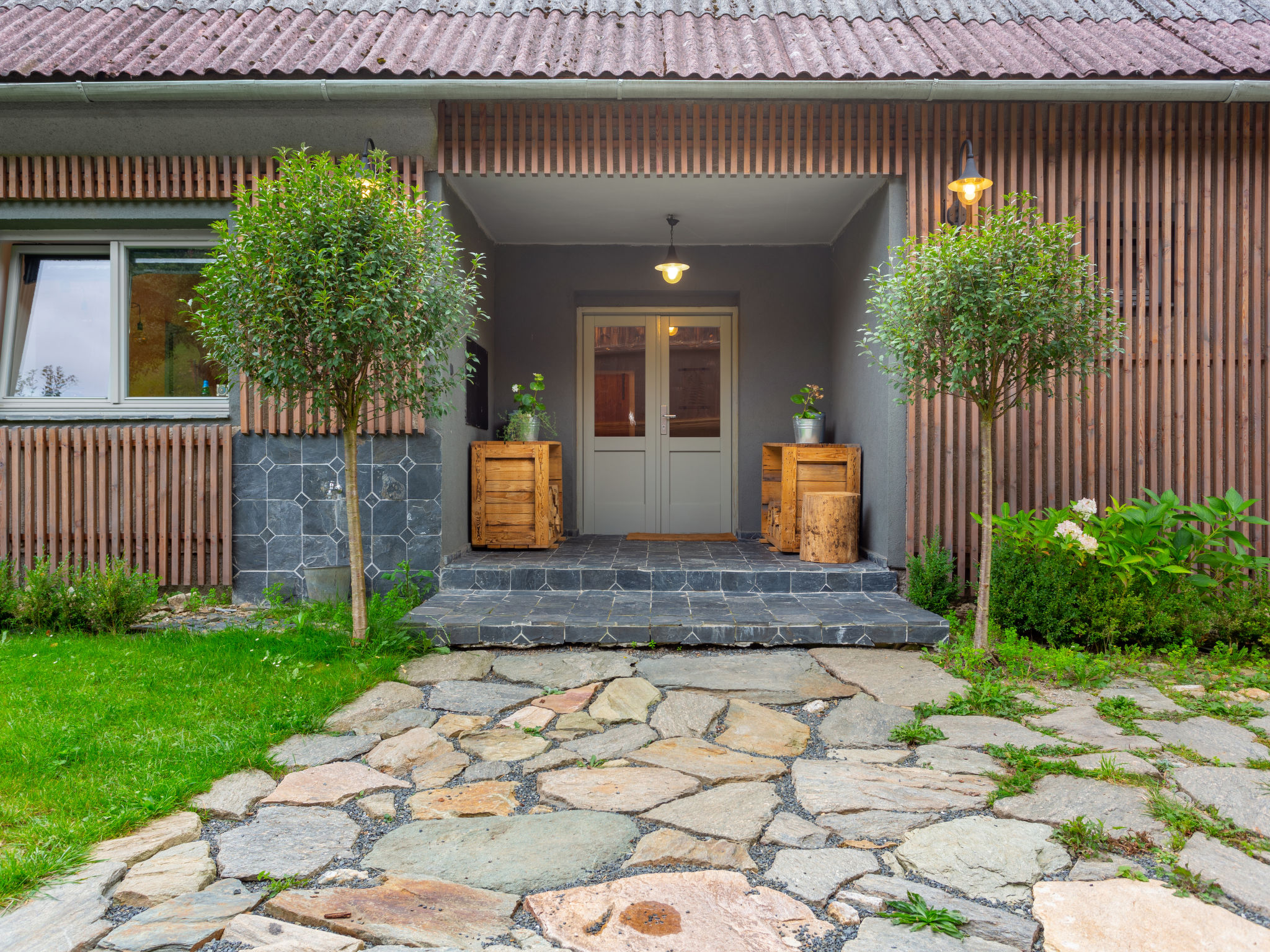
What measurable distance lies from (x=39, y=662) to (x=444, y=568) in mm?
2409

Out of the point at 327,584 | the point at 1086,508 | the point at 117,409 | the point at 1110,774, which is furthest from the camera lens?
the point at 117,409

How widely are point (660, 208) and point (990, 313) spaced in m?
3.63

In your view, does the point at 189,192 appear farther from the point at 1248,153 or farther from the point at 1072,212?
the point at 1248,153

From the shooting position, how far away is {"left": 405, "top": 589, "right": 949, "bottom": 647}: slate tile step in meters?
4.71

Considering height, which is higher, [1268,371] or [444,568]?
[1268,371]

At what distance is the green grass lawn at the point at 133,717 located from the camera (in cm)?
244

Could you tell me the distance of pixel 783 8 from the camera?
21.6 feet

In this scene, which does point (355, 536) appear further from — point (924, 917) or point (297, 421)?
point (924, 917)

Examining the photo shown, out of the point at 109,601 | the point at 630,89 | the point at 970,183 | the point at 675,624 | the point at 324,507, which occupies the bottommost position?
the point at 675,624

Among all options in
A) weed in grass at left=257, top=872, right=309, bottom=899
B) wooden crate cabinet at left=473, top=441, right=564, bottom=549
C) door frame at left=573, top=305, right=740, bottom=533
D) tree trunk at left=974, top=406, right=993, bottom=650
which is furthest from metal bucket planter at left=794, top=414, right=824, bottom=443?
weed in grass at left=257, top=872, right=309, bottom=899

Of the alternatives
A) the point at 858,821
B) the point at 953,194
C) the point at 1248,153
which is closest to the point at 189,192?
the point at 953,194

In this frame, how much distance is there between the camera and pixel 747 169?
5.73 meters

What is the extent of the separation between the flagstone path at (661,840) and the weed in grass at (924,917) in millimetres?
29

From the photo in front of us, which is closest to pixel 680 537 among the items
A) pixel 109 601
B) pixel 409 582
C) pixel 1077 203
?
pixel 409 582
